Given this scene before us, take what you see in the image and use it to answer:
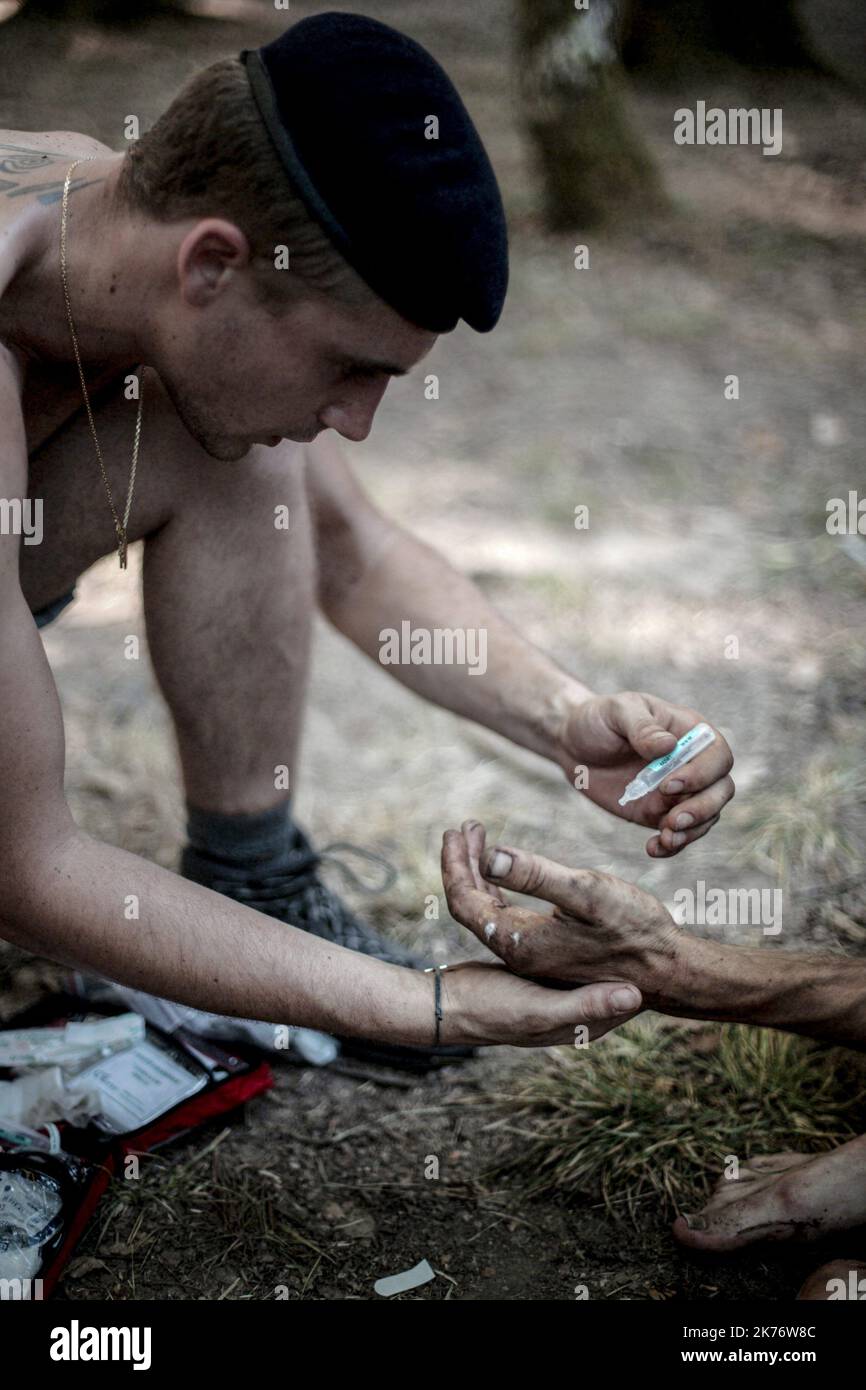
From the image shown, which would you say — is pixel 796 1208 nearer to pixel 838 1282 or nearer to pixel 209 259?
pixel 838 1282

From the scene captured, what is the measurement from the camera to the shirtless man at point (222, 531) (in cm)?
159

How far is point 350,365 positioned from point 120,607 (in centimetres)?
212

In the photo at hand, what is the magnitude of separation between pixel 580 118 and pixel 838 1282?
224 inches

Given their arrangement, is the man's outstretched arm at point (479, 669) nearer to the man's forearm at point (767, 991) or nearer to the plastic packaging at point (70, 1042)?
the man's forearm at point (767, 991)

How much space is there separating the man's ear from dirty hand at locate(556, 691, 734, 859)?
0.83m

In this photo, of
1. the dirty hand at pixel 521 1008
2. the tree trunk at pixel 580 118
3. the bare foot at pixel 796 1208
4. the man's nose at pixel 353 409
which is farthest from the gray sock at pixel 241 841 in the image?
the tree trunk at pixel 580 118

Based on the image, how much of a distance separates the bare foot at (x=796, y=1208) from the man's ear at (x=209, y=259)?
1410 mm

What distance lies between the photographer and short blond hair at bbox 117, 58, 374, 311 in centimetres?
159

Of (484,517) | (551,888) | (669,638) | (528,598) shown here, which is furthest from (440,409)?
(551,888)

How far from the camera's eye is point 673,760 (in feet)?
6.15

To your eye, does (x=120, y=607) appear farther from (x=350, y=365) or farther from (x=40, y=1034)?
(x=350, y=365)

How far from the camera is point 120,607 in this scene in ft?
12.0

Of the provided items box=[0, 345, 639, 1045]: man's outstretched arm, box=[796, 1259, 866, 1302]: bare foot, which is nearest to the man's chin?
box=[0, 345, 639, 1045]: man's outstretched arm

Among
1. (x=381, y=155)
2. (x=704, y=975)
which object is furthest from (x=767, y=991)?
(x=381, y=155)
